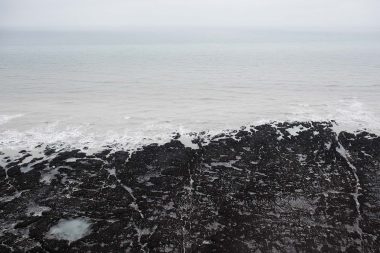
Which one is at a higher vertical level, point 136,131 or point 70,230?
point 136,131

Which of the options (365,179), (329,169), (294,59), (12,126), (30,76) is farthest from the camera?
(294,59)

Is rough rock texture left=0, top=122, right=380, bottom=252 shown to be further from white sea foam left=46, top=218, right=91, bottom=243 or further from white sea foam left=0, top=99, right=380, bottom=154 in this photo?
white sea foam left=0, top=99, right=380, bottom=154

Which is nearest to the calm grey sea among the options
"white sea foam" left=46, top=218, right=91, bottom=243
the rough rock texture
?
the rough rock texture

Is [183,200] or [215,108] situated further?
[215,108]

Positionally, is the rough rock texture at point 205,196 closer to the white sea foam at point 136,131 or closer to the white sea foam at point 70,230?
the white sea foam at point 70,230

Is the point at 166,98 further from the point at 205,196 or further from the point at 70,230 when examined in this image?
the point at 70,230

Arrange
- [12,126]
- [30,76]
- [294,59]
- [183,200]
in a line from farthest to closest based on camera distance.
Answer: [294,59], [30,76], [12,126], [183,200]

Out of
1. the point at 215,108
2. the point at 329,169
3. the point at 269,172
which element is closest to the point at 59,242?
the point at 269,172

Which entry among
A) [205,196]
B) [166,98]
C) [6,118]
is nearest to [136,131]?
[205,196]

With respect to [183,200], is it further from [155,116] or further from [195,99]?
[195,99]
